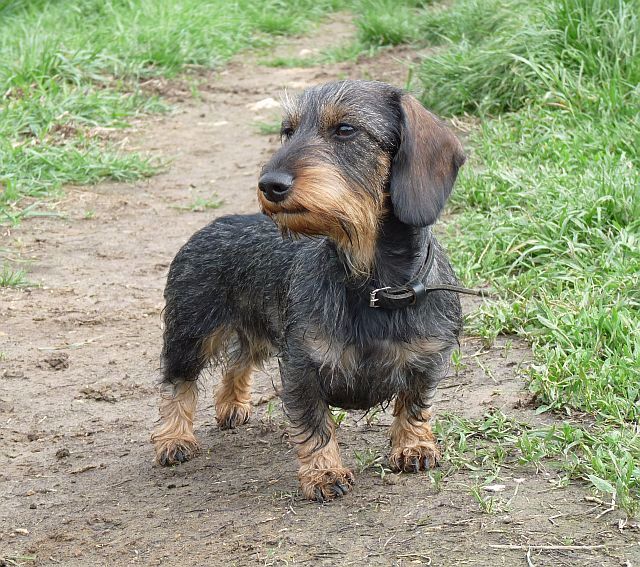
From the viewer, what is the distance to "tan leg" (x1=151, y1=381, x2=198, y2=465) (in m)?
5.19

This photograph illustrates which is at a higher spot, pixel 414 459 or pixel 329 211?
pixel 329 211

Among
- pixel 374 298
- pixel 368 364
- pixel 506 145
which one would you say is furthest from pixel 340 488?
pixel 506 145

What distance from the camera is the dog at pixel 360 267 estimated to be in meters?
4.16

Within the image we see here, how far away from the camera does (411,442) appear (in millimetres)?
4656

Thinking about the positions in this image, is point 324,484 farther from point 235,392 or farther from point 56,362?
point 56,362

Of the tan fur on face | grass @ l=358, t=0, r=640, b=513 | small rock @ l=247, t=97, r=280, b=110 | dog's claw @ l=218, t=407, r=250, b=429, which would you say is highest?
the tan fur on face

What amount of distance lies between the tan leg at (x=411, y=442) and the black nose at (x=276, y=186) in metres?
1.14

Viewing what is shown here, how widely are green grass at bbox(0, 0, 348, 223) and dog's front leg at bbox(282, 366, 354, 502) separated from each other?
15.6 ft

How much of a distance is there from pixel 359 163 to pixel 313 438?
45.1 inches

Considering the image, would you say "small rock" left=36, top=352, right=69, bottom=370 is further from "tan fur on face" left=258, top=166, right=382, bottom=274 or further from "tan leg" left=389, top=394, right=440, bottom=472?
"tan fur on face" left=258, top=166, right=382, bottom=274

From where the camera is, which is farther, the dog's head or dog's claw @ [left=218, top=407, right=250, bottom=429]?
dog's claw @ [left=218, top=407, right=250, bottom=429]

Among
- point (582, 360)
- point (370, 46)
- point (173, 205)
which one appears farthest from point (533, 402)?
point (370, 46)

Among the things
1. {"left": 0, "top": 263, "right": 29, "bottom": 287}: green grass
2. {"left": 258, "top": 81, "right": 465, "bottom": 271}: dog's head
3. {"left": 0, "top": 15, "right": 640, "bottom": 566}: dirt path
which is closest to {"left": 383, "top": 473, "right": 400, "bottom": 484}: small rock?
{"left": 0, "top": 15, "right": 640, "bottom": 566}: dirt path

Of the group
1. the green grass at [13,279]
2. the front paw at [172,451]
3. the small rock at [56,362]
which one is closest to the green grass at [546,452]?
the front paw at [172,451]
